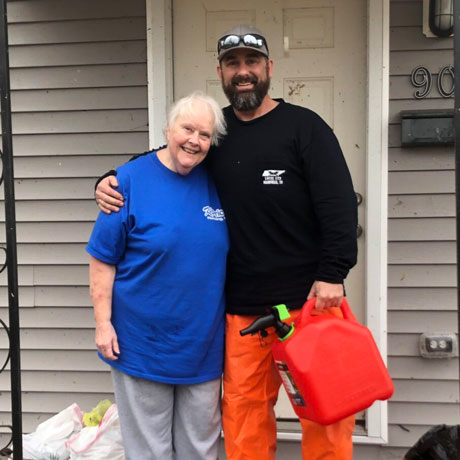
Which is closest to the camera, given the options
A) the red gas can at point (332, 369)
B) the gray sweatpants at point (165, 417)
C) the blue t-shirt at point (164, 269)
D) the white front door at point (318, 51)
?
the red gas can at point (332, 369)

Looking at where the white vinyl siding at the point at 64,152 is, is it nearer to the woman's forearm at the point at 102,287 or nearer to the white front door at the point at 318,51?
the white front door at the point at 318,51

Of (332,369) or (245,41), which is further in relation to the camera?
(245,41)

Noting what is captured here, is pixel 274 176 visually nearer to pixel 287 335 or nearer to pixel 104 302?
pixel 287 335

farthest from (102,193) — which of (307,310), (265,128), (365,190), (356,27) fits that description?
(356,27)

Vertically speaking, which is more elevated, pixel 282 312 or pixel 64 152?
pixel 64 152

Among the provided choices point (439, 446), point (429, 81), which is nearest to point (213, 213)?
point (439, 446)

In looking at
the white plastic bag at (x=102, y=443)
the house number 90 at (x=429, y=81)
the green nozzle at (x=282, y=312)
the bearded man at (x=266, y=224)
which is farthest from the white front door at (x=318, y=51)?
the white plastic bag at (x=102, y=443)

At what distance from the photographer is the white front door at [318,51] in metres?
2.82

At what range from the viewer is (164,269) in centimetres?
191

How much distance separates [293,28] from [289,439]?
2153 millimetres

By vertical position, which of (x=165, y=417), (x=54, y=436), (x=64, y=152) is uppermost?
(x=64, y=152)

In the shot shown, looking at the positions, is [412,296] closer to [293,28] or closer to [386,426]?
[386,426]

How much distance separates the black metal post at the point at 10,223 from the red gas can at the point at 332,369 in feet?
3.44

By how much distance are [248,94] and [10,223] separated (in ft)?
3.37
